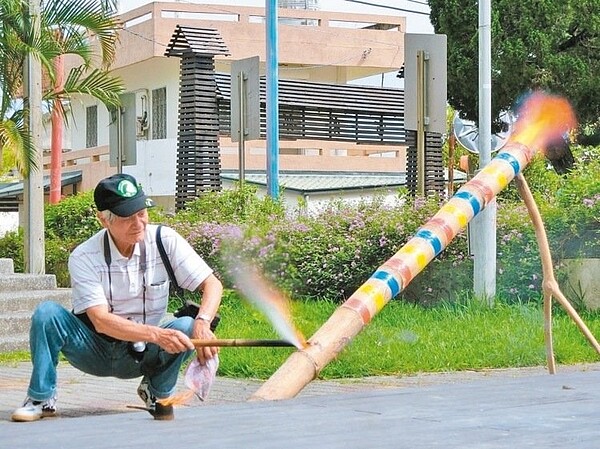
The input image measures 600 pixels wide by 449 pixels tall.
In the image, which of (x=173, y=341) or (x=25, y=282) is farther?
(x=25, y=282)

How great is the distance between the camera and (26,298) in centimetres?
1042

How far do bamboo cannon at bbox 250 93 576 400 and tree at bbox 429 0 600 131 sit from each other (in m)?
19.4

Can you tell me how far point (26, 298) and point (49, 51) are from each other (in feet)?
15.3

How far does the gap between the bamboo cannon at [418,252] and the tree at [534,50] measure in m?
19.4

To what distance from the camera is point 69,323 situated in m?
5.15

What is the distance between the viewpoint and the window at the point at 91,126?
1471 inches

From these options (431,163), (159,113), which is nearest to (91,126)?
(159,113)

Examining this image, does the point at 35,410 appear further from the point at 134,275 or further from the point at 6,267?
the point at 6,267

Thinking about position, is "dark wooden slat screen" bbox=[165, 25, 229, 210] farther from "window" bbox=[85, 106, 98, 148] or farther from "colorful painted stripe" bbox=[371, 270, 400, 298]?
"window" bbox=[85, 106, 98, 148]

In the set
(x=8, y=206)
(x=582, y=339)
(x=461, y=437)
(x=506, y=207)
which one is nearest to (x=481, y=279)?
(x=506, y=207)

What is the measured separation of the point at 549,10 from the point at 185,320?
2223 centimetres

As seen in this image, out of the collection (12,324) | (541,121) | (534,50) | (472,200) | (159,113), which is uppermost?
(534,50)

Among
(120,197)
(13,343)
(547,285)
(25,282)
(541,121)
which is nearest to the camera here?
(120,197)

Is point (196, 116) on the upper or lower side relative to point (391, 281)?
upper
